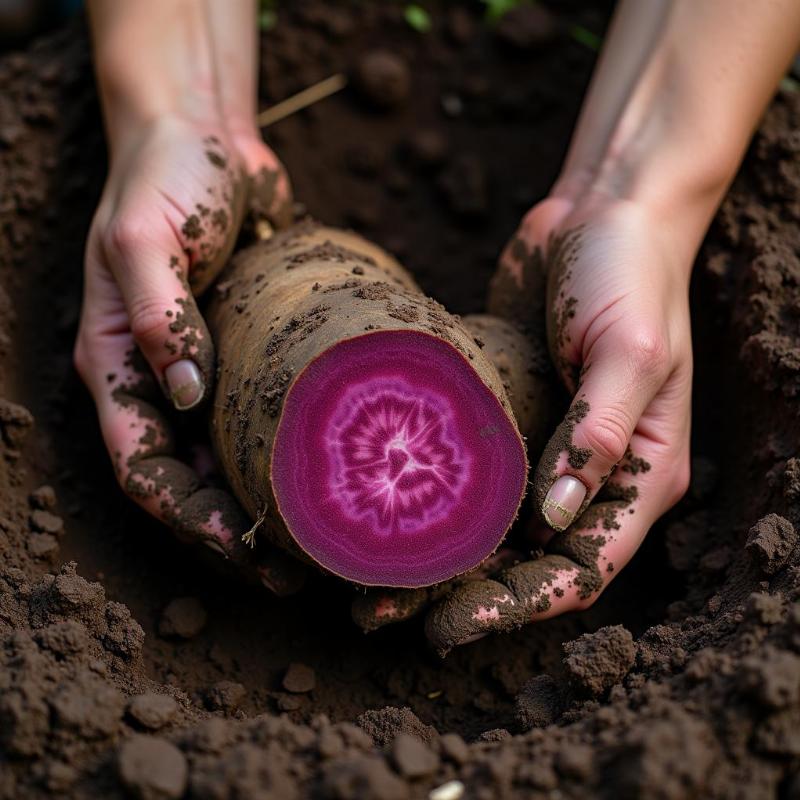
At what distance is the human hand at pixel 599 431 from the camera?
2664 millimetres

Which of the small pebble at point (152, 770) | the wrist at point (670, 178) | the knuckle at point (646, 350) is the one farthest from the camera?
the wrist at point (670, 178)

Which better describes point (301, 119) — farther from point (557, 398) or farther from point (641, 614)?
point (641, 614)

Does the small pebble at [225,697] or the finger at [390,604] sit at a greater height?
the finger at [390,604]

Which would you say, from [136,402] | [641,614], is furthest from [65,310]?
[641,614]

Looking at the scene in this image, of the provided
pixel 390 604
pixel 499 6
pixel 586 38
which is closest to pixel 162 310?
pixel 390 604

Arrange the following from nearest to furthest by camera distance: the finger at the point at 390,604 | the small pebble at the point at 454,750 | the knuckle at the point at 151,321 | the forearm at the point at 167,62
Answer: the small pebble at the point at 454,750 → the finger at the point at 390,604 → the knuckle at the point at 151,321 → the forearm at the point at 167,62

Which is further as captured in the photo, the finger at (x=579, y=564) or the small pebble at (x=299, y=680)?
the small pebble at (x=299, y=680)

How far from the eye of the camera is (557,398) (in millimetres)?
3145

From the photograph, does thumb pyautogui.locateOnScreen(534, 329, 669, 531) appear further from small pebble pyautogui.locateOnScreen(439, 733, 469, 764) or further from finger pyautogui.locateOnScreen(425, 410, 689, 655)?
small pebble pyautogui.locateOnScreen(439, 733, 469, 764)

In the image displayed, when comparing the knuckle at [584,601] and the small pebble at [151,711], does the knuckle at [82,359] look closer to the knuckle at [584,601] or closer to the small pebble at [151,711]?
the small pebble at [151,711]

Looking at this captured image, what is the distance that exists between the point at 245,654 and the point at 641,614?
1.36 m

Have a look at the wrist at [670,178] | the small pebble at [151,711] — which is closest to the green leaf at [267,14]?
the wrist at [670,178]

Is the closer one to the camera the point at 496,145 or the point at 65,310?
the point at 65,310

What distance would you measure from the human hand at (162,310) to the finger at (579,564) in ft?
1.84
